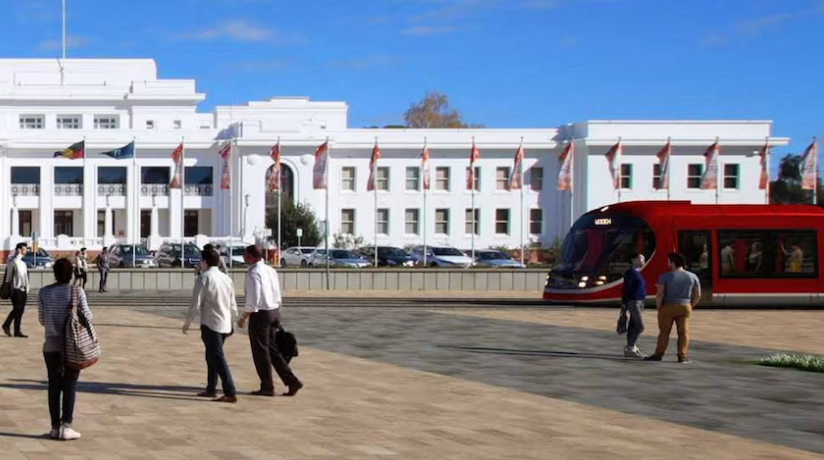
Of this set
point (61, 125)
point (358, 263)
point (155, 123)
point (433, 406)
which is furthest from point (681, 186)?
point (433, 406)

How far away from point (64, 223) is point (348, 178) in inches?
703

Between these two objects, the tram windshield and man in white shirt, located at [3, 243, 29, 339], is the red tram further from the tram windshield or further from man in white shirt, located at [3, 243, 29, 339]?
man in white shirt, located at [3, 243, 29, 339]

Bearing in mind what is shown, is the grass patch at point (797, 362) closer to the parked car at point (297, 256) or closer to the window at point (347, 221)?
the parked car at point (297, 256)

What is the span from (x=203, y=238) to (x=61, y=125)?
82.1ft

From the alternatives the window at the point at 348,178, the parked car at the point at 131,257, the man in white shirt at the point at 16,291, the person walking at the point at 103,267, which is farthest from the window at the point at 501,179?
the man in white shirt at the point at 16,291

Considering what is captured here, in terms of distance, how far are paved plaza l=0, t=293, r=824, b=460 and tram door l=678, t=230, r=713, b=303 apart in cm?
720

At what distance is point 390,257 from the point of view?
181ft

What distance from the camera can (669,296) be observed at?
1596 cm

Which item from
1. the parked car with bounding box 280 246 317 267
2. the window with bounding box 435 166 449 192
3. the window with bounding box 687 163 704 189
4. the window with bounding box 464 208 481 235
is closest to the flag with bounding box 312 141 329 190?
the parked car with bounding box 280 246 317 267

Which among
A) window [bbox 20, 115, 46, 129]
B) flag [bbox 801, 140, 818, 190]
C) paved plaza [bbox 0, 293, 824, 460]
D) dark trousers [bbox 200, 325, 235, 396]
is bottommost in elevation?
paved plaza [bbox 0, 293, 824, 460]

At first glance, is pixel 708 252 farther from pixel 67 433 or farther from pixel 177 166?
pixel 177 166

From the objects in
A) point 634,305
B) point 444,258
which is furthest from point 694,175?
point 634,305

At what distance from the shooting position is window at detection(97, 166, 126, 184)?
6812 centimetres

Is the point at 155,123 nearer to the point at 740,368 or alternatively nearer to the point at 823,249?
the point at 823,249
